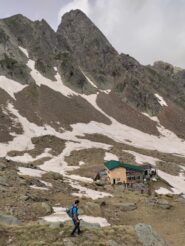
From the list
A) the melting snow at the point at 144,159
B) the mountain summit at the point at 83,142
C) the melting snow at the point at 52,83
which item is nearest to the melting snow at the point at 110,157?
the mountain summit at the point at 83,142

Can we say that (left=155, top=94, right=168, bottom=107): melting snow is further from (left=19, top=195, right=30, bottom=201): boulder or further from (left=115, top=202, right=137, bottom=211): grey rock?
(left=19, top=195, right=30, bottom=201): boulder

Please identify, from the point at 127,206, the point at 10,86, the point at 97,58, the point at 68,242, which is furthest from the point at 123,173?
the point at 97,58

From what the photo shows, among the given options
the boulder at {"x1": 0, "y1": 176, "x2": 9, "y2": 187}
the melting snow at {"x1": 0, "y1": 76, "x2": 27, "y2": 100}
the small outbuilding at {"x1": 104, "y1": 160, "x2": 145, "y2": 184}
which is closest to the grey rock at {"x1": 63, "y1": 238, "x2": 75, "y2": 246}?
the boulder at {"x1": 0, "y1": 176, "x2": 9, "y2": 187}

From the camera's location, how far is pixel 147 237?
83.8 ft

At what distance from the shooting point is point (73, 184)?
1999 inches

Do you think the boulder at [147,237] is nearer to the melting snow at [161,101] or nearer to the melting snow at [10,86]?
the melting snow at [10,86]

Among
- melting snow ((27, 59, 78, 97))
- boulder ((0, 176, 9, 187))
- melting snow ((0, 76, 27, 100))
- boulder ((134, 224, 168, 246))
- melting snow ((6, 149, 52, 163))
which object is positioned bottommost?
boulder ((134, 224, 168, 246))

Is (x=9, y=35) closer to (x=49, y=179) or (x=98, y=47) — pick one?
(x=98, y=47)

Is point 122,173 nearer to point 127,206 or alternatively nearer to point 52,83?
point 127,206

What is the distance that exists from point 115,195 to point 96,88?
11780 centimetres

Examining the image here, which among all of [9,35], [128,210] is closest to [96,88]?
[9,35]

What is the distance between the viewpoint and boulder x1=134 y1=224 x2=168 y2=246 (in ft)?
82.2

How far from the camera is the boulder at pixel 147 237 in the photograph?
82.2 feet

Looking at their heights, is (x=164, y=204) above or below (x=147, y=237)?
above
